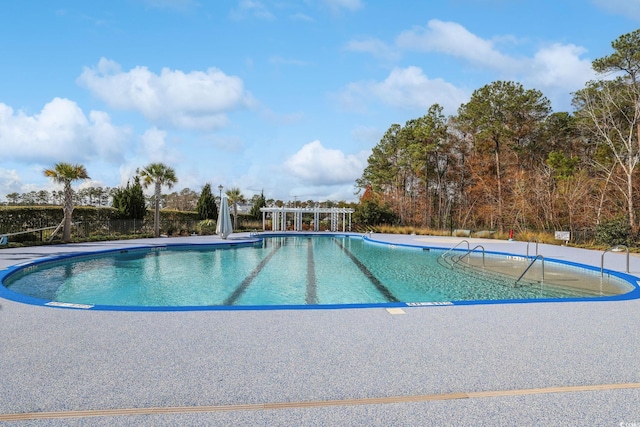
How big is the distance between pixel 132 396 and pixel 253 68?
11.3m

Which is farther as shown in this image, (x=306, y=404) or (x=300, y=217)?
(x=300, y=217)

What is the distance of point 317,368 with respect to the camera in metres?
2.92

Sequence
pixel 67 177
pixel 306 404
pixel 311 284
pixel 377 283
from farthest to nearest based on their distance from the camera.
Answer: pixel 67 177 → pixel 377 283 → pixel 311 284 → pixel 306 404

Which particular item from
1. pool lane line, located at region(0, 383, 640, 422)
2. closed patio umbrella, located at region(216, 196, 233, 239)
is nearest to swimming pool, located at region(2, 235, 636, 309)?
pool lane line, located at region(0, 383, 640, 422)

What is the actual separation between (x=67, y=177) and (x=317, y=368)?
1592 centimetres

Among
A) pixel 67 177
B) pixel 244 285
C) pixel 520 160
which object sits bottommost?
pixel 244 285

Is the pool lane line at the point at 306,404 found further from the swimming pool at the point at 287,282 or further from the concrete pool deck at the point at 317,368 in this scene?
the swimming pool at the point at 287,282

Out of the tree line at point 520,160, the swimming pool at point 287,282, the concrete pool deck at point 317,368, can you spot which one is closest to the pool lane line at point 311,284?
the swimming pool at point 287,282

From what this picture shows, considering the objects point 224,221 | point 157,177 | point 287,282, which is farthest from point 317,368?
point 157,177

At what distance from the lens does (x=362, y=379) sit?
8.94 feet

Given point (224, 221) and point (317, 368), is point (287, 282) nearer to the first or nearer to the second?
point (317, 368)

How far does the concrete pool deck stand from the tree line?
14.5 m

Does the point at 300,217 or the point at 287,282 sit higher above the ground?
the point at 300,217

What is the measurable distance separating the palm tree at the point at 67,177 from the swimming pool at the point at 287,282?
3.86 metres
